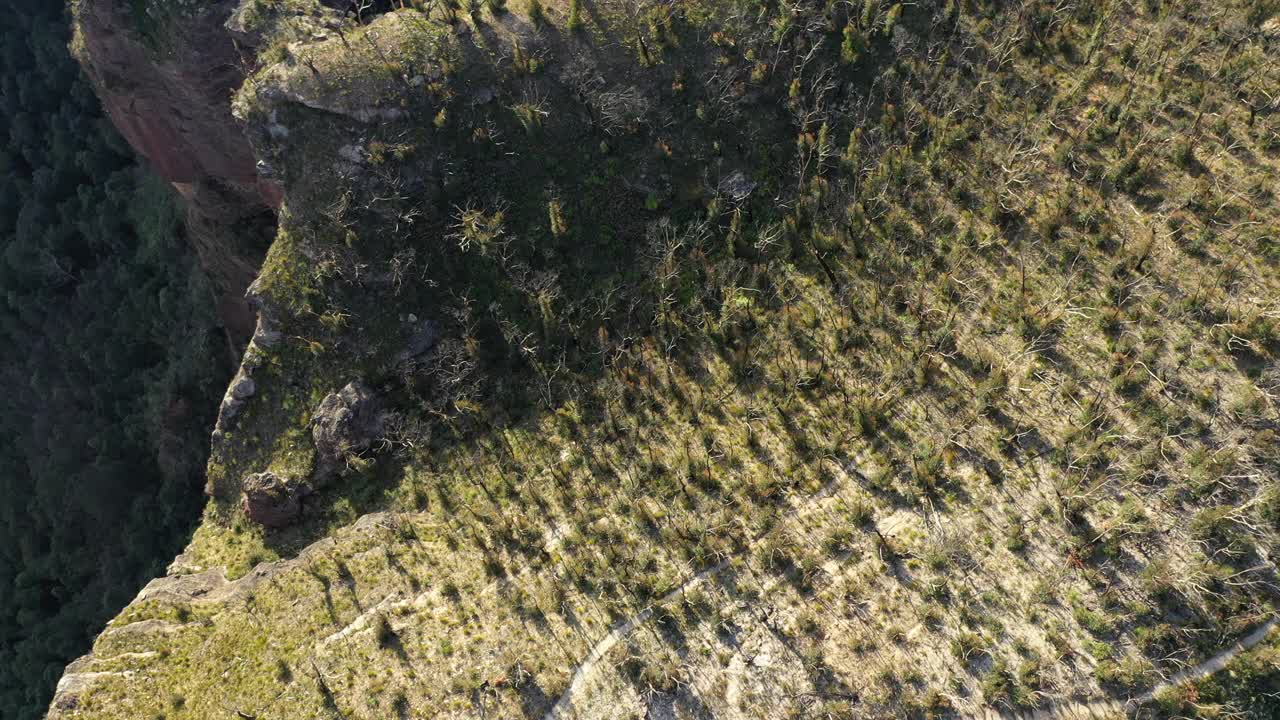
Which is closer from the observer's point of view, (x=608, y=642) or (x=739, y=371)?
(x=608, y=642)

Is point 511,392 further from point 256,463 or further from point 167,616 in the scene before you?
point 167,616

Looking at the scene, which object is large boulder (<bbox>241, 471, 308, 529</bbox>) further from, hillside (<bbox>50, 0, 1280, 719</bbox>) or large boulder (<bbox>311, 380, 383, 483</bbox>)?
large boulder (<bbox>311, 380, 383, 483</bbox>)

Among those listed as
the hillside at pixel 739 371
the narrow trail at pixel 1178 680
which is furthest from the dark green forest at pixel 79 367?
the narrow trail at pixel 1178 680

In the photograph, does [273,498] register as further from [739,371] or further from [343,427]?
[739,371]

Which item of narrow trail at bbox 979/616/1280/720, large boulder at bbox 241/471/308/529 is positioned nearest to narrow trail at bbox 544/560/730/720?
narrow trail at bbox 979/616/1280/720

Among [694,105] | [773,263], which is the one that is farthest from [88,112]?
[773,263]

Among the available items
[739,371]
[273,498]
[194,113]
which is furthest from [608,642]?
[194,113]
